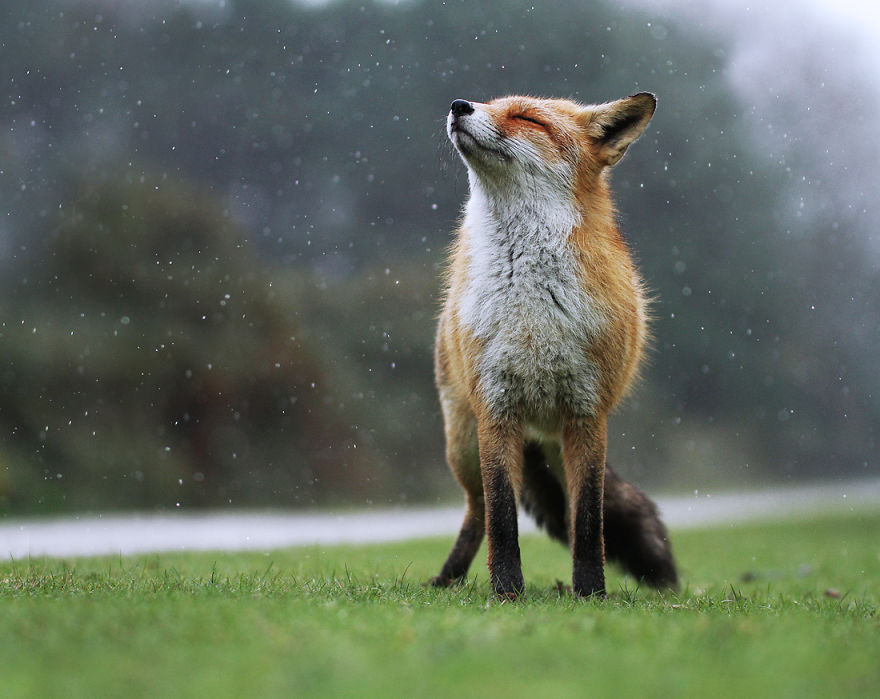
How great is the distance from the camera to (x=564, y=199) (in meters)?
4.62

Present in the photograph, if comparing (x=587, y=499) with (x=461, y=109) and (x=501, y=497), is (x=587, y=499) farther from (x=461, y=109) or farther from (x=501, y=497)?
(x=461, y=109)

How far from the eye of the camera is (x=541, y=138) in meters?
4.59

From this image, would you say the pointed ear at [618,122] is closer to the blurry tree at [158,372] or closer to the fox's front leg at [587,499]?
the fox's front leg at [587,499]

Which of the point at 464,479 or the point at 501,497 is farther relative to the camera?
the point at 464,479

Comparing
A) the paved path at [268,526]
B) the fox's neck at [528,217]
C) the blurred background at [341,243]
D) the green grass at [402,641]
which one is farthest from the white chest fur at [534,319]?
the blurred background at [341,243]

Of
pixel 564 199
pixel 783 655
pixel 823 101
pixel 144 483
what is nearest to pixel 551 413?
pixel 564 199

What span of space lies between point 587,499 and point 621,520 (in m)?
0.77

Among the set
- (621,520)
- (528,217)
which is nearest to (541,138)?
(528,217)

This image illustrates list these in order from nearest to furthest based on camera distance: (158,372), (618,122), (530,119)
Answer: (530,119) < (618,122) < (158,372)

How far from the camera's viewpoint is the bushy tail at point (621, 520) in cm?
505

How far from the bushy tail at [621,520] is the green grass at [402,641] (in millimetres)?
317

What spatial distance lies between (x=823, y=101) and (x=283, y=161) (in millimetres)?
15886

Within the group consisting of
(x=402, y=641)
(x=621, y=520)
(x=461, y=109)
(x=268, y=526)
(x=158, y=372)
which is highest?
(x=461, y=109)

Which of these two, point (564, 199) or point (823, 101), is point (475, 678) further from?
point (823, 101)
